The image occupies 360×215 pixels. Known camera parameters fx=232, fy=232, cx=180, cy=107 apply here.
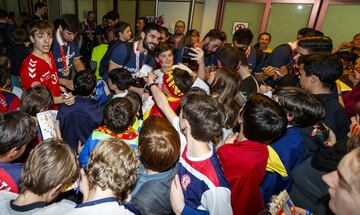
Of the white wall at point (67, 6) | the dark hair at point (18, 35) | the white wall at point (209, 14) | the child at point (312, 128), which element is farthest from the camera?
the white wall at point (67, 6)

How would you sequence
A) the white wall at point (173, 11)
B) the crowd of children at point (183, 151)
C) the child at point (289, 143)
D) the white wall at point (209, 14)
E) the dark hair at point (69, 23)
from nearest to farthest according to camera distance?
the crowd of children at point (183, 151) < the child at point (289, 143) < the dark hair at point (69, 23) < the white wall at point (173, 11) < the white wall at point (209, 14)

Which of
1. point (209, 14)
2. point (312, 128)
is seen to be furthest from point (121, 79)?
point (209, 14)

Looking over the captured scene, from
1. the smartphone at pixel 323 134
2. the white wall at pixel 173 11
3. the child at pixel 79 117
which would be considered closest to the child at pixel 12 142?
the child at pixel 79 117

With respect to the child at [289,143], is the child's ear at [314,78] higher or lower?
higher

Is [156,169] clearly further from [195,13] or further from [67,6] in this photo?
[67,6]

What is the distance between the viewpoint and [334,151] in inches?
56.1

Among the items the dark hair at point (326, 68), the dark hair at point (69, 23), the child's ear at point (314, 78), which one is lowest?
the child's ear at point (314, 78)

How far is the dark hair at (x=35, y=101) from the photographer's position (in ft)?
6.39

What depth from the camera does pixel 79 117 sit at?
87.6 inches

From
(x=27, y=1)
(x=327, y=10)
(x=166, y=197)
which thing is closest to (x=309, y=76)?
(x=166, y=197)

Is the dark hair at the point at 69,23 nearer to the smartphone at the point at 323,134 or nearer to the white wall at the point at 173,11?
the smartphone at the point at 323,134

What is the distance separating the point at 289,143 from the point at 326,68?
39.7 inches

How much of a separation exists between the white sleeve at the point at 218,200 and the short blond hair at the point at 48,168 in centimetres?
73

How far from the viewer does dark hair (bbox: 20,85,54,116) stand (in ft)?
6.39
